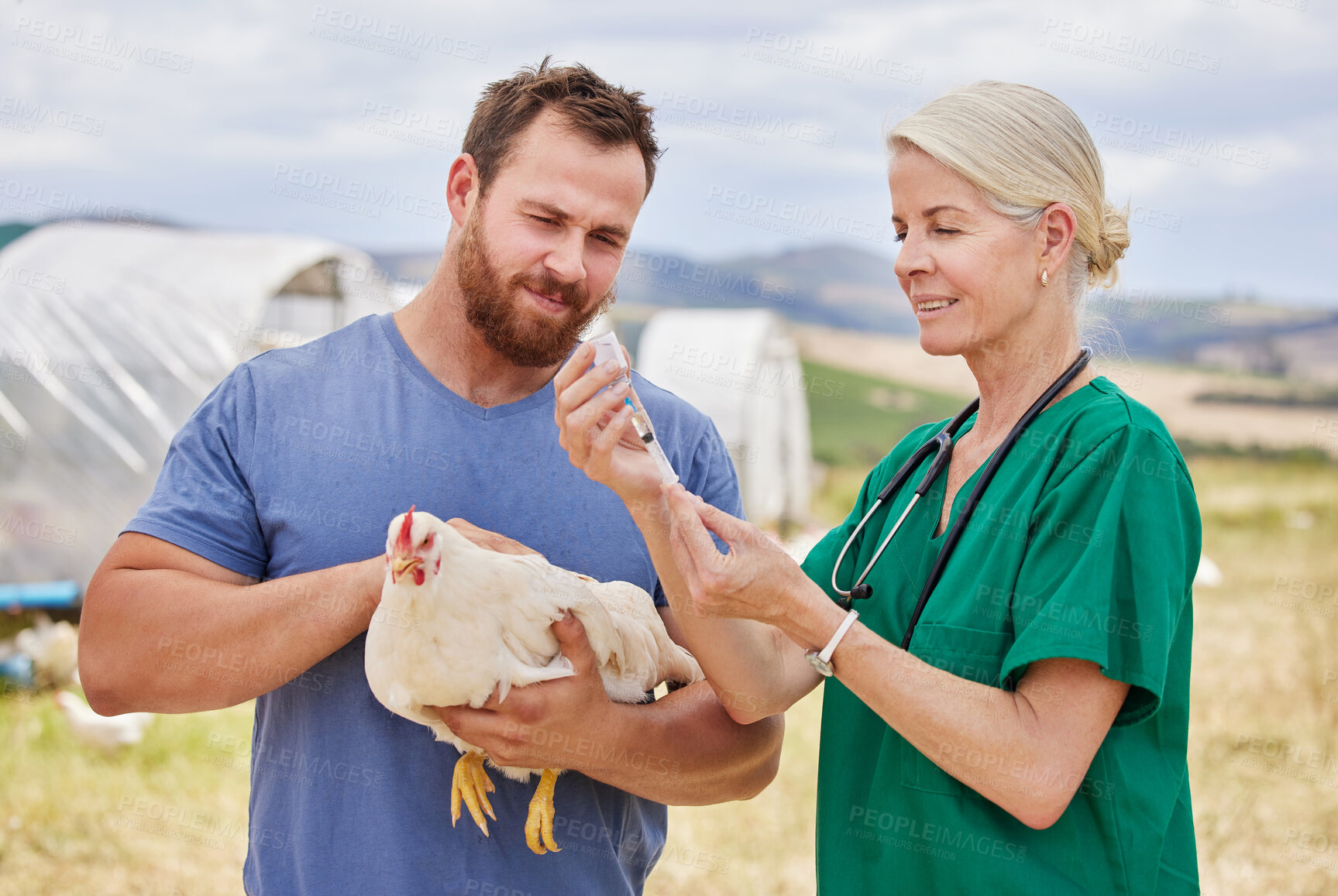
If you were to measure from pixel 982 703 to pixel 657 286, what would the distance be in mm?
4656

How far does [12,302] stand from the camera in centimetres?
854

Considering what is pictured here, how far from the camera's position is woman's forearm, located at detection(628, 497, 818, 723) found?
1837 millimetres

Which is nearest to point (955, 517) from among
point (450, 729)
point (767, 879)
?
point (450, 729)

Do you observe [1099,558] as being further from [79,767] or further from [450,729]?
[79,767]

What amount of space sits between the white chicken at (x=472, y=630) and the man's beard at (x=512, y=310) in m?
0.47

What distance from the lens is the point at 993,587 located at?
1.64 meters

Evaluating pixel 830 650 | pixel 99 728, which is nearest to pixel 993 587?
pixel 830 650

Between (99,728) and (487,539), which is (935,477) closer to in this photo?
(487,539)

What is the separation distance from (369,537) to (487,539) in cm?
26

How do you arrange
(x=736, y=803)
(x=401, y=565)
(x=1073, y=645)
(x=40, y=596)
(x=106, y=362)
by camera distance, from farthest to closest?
(x=106, y=362)
(x=40, y=596)
(x=736, y=803)
(x=401, y=565)
(x=1073, y=645)

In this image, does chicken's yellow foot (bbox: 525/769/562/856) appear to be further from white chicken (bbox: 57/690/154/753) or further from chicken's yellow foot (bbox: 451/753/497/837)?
white chicken (bbox: 57/690/154/753)

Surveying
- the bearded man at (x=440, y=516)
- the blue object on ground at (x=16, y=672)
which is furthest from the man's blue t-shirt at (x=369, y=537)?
the blue object on ground at (x=16, y=672)

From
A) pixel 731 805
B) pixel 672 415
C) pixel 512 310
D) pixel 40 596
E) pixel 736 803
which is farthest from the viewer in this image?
pixel 40 596

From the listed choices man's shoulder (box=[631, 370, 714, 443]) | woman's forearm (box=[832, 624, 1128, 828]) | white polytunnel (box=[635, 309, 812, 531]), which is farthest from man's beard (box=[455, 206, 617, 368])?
white polytunnel (box=[635, 309, 812, 531])
